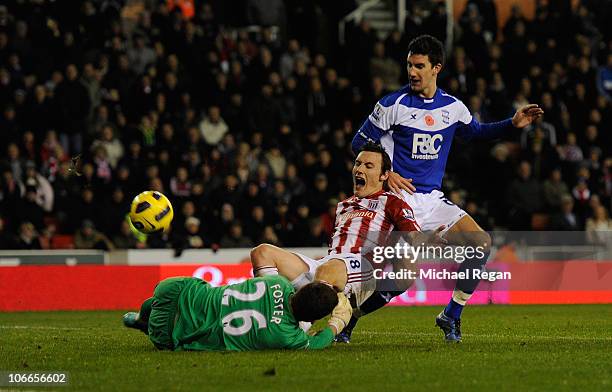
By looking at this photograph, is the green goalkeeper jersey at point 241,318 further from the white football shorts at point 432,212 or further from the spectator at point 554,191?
the spectator at point 554,191

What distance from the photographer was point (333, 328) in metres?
9.58

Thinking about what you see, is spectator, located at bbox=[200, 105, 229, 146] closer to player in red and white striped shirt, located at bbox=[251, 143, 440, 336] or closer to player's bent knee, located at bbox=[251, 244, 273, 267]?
player in red and white striped shirt, located at bbox=[251, 143, 440, 336]

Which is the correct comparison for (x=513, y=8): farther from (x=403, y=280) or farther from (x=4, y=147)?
(x=403, y=280)

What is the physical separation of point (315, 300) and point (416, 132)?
9.36 feet

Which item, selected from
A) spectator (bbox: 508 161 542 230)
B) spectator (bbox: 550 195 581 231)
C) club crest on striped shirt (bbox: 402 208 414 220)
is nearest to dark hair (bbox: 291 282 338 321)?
club crest on striped shirt (bbox: 402 208 414 220)

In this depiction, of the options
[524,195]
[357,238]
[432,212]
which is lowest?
[524,195]

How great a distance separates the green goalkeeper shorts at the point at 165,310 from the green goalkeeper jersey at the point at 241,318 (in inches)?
2.0

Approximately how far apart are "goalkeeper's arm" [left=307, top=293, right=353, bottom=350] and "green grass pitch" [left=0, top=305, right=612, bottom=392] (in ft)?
0.33

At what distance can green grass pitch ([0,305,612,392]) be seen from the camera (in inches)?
300

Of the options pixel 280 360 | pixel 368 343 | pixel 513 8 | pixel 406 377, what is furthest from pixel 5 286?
pixel 513 8

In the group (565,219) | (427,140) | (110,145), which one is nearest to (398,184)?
(427,140)

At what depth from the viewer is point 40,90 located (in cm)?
2039

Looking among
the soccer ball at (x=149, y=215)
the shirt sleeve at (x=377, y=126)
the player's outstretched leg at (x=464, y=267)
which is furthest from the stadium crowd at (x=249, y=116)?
the player's outstretched leg at (x=464, y=267)

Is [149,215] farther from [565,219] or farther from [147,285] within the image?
[565,219]
